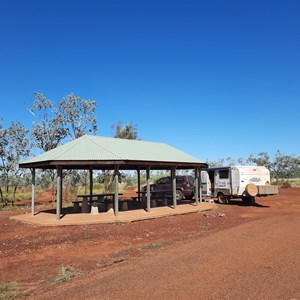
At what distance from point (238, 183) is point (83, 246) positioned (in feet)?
40.9

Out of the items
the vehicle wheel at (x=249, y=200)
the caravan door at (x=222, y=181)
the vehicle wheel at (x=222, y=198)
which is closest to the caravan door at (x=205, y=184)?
the caravan door at (x=222, y=181)

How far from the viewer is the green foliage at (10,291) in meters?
5.18

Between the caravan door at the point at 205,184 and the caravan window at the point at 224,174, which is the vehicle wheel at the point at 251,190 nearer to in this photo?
the caravan window at the point at 224,174

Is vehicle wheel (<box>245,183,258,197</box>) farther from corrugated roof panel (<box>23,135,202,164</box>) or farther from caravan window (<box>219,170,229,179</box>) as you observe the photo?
corrugated roof panel (<box>23,135,202,164</box>)

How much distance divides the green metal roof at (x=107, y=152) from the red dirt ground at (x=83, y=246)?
9.39 ft

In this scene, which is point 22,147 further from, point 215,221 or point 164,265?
point 164,265

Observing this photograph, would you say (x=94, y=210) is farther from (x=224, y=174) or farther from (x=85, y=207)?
(x=224, y=174)

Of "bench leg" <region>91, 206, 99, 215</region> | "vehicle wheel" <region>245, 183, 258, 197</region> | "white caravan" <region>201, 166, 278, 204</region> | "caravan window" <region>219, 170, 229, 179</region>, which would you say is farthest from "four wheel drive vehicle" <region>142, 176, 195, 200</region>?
"bench leg" <region>91, 206, 99, 215</region>

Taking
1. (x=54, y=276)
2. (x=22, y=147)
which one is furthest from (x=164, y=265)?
(x=22, y=147)

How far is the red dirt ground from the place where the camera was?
635cm

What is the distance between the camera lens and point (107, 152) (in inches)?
577

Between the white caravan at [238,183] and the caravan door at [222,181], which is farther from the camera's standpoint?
the caravan door at [222,181]

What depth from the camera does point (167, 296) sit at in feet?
15.7

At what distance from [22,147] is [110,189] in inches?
442
